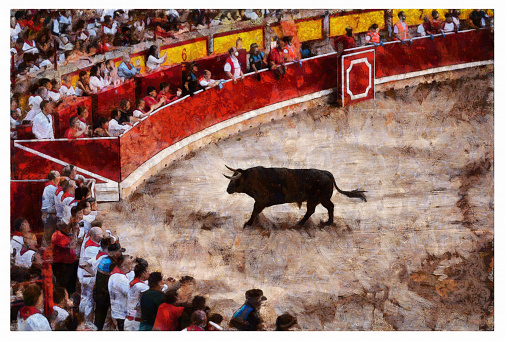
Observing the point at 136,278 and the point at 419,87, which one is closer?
the point at 136,278

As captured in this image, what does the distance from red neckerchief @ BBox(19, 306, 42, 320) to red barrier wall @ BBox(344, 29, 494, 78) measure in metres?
5.26

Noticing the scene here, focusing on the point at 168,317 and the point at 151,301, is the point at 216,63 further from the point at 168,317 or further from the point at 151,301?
the point at 168,317

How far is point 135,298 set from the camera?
9469 mm

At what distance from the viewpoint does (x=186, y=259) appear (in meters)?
9.62

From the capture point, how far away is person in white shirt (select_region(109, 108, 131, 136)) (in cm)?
965

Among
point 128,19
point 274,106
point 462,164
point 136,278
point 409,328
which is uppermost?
point 128,19

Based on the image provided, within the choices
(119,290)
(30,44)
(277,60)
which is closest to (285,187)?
(277,60)

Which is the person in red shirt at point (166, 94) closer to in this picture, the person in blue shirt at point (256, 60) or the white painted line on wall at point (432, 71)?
the person in blue shirt at point (256, 60)

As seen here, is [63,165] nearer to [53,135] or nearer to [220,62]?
[53,135]

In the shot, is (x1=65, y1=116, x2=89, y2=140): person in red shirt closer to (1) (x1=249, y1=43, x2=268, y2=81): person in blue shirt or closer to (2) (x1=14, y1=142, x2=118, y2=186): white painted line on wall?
(2) (x1=14, y1=142, x2=118, y2=186): white painted line on wall

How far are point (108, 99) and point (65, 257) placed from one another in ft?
6.56

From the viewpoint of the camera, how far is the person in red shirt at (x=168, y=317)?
9.48 meters

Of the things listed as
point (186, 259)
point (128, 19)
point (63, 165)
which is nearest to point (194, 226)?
point (186, 259)

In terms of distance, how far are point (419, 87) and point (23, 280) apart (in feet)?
18.2
